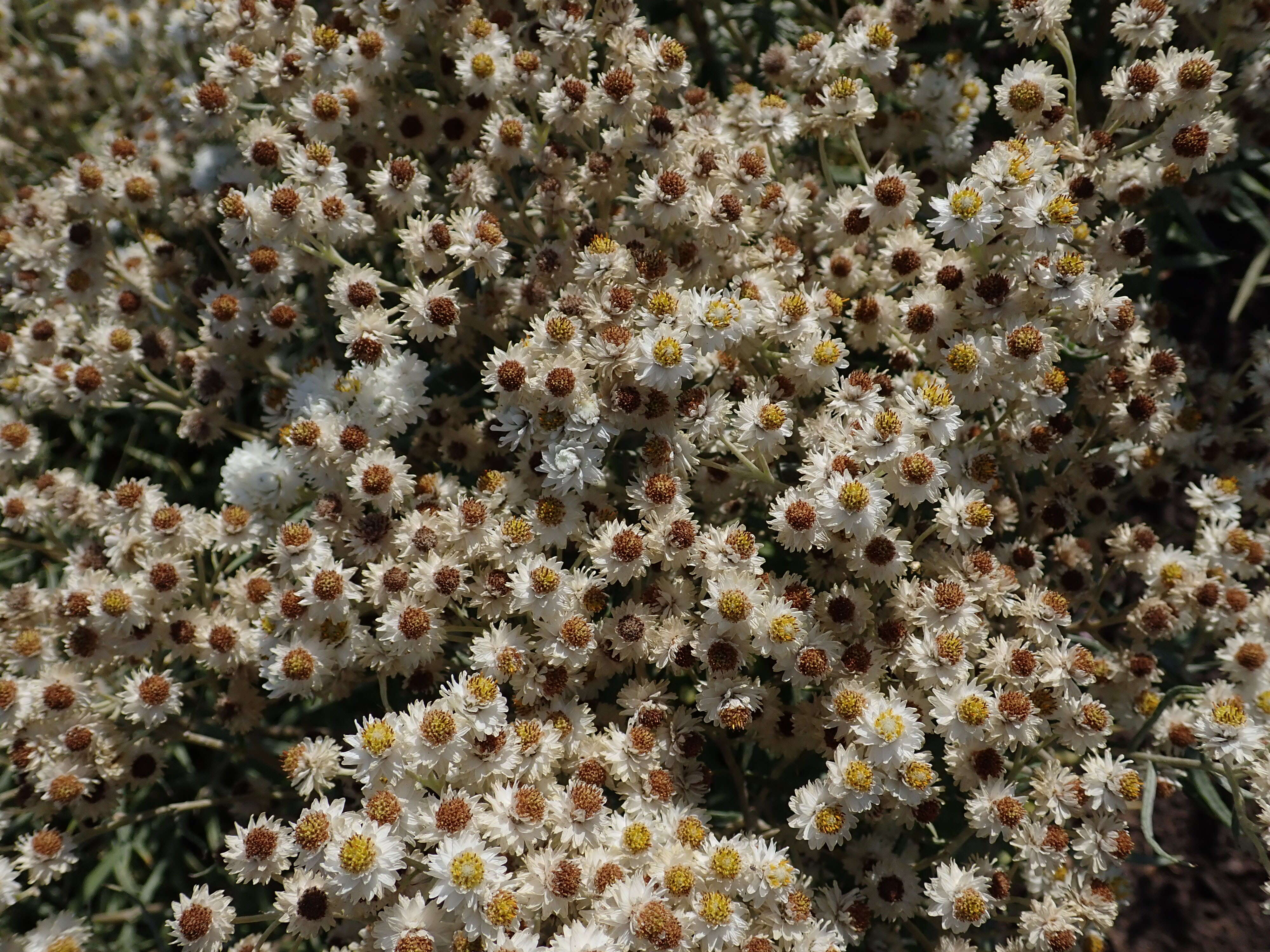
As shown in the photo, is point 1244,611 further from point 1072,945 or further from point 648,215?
point 648,215

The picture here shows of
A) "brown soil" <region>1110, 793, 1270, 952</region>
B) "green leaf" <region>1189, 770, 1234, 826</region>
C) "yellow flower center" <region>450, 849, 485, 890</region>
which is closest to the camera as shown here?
"yellow flower center" <region>450, 849, 485, 890</region>

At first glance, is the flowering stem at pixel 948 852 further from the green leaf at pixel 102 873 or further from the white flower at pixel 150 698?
the green leaf at pixel 102 873

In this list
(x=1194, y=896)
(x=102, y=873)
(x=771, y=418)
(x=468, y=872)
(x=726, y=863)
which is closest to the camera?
(x=468, y=872)

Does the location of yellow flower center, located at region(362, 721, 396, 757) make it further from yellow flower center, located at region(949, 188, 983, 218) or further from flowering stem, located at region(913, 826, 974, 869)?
yellow flower center, located at region(949, 188, 983, 218)

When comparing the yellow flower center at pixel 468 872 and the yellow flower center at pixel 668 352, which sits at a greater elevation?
the yellow flower center at pixel 668 352

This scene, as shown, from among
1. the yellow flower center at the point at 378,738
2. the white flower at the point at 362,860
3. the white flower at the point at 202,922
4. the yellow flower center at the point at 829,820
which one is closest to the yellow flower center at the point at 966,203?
the yellow flower center at the point at 829,820

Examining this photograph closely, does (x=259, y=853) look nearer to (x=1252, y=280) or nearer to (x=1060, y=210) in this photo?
(x=1060, y=210)

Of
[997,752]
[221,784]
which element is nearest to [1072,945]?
[997,752]

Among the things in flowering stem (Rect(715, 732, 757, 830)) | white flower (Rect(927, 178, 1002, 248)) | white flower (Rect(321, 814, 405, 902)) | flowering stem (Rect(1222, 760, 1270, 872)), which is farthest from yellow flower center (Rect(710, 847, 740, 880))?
white flower (Rect(927, 178, 1002, 248))

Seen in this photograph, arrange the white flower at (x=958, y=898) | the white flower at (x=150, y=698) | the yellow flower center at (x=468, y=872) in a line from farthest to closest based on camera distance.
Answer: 1. the white flower at (x=150, y=698)
2. the white flower at (x=958, y=898)
3. the yellow flower center at (x=468, y=872)

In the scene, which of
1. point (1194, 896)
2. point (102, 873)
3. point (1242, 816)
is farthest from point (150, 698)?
point (1194, 896)
